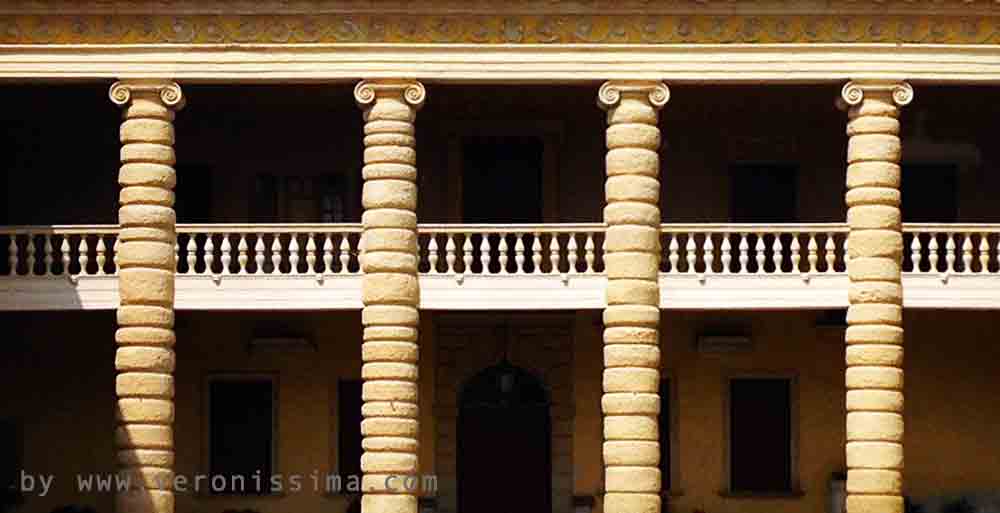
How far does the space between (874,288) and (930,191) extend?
5107 millimetres

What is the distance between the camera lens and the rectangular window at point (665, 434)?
3114cm

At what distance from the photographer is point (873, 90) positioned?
2694 cm

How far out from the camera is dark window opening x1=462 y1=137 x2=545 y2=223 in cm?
3127

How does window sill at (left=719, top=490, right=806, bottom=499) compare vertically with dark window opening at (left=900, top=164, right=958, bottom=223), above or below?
below

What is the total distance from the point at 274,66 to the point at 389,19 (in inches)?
63.9

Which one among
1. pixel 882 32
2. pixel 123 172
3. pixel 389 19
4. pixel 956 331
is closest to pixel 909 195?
pixel 956 331

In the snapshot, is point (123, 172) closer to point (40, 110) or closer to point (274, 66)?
point (274, 66)

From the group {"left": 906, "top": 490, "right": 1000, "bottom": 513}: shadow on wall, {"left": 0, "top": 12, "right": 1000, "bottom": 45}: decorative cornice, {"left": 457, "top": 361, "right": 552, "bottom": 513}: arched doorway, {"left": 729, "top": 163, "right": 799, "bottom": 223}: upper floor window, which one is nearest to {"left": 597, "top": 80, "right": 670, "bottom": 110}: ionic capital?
{"left": 0, "top": 12, "right": 1000, "bottom": 45}: decorative cornice

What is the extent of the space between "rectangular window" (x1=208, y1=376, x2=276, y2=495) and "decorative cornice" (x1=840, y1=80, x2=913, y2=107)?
9.89 metres

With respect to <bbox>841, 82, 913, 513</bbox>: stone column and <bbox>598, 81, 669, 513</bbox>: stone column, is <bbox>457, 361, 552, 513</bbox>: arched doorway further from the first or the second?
<bbox>841, 82, 913, 513</bbox>: stone column

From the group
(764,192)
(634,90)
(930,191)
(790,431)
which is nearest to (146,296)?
(634,90)

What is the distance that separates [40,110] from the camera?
30953 mm

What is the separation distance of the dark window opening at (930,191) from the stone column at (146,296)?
11364mm

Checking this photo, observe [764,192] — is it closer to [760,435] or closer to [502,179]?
[760,435]
